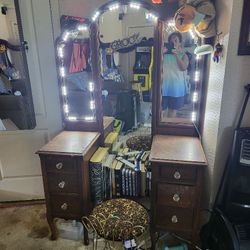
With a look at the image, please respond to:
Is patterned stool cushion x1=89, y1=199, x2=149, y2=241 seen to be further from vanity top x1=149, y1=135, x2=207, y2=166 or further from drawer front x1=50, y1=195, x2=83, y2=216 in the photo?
vanity top x1=149, y1=135, x2=207, y2=166

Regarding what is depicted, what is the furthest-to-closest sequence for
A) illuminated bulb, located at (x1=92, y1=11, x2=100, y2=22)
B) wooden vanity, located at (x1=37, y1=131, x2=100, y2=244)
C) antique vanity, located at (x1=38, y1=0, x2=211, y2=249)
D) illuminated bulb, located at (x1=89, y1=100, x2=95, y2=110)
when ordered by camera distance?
1. illuminated bulb, located at (x1=89, y1=100, x2=95, y2=110)
2. illuminated bulb, located at (x1=92, y1=11, x2=100, y2=22)
3. wooden vanity, located at (x1=37, y1=131, x2=100, y2=244)
4. antique vanity, located at (x1=38, y1=0, x2=211, y2=249)

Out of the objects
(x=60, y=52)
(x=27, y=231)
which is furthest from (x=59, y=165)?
(x=60, y=52)

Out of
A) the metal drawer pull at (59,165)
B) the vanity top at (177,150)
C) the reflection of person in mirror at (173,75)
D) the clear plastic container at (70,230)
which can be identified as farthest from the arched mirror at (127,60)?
the clear plastic container at (70,230)

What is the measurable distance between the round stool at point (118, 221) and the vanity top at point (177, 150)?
0.39 metres

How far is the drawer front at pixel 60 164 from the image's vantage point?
1567 mm

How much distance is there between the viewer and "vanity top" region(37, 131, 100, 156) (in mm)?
1566

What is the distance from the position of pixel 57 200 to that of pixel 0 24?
1457 millimetres

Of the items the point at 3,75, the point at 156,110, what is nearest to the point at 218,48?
the point at 156,110

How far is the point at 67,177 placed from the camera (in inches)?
63.4

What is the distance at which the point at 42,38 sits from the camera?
1814 millimetres

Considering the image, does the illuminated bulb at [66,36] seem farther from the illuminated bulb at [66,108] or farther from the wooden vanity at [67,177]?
the wooden vanity at [67,177]

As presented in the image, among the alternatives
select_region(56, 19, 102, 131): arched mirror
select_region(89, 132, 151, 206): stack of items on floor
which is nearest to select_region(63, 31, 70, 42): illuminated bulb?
select_region(56, 19, 102, 131): arched mirror

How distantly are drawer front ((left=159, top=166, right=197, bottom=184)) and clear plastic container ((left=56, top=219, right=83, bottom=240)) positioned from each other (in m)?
0.87

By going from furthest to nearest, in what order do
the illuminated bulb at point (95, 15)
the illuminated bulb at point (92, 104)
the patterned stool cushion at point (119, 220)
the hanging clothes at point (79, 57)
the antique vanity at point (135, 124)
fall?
the illuminated bulb at point (92, 104) < the hanging clothes at point (79, 57) < the illuminated bulb at point (95, 15) < the antique vanity at point (135, 124) < the patterned stool cushion at point (119, 220)
